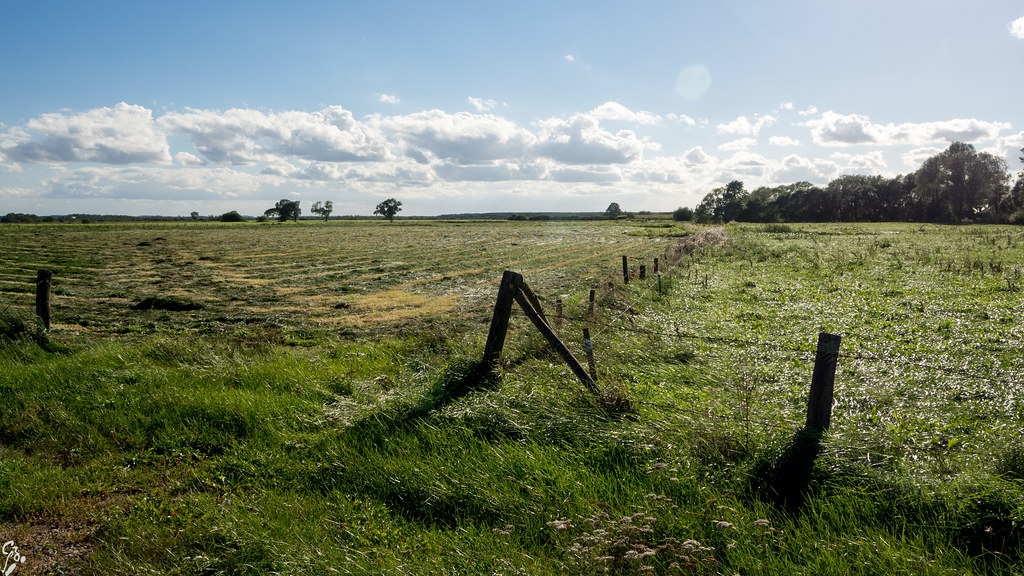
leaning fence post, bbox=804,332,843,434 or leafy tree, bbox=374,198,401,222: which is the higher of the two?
leafy tree, bbox=374,198,401,222

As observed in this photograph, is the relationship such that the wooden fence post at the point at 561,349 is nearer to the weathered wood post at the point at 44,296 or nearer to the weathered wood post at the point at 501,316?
the weathered wood post at the point at 501,316

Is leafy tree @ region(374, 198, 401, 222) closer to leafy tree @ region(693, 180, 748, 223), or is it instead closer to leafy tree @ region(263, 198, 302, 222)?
leafy tree @ region(263, 198, 302, 222)

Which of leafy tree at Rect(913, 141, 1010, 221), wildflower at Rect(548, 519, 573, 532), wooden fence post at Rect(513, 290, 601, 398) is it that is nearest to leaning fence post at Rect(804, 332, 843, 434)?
wooden fence post at Rect(513, 290, 601, 398)

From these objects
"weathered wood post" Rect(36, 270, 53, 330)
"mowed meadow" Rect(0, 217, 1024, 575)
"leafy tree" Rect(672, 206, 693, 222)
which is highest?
"leafy tree" Rect(672, 206, 693, 222)

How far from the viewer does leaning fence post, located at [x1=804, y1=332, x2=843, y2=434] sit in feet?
14.0

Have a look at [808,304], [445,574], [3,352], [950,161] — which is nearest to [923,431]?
[445,574]

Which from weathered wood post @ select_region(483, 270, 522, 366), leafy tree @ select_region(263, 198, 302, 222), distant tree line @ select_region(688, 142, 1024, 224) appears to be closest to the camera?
weathered wood post @ select_region(483, 270, 522, 366)

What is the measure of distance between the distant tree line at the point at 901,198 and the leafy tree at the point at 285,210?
344 ft

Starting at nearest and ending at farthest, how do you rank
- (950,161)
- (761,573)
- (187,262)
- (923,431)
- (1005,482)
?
(761,573) → (1005,482) → (923,431) → (187,262) → (950,161)

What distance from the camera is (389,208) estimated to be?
163125 millimetres

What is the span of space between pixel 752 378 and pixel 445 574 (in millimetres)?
6171

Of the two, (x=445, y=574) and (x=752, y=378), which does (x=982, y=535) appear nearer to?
(x=445, y=574)

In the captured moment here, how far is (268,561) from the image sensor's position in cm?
382

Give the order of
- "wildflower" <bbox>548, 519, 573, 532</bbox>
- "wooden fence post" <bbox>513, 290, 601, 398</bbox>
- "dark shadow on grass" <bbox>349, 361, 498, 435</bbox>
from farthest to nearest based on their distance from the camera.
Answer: "wooden fence post" <bbox>513, 290, 601, 398</bbox>
"dark shadow on grass" <bbox>349, 361, 498, 435</bbox>
"wildflower" <bbox>548, 519, 573, 532</bbox>
